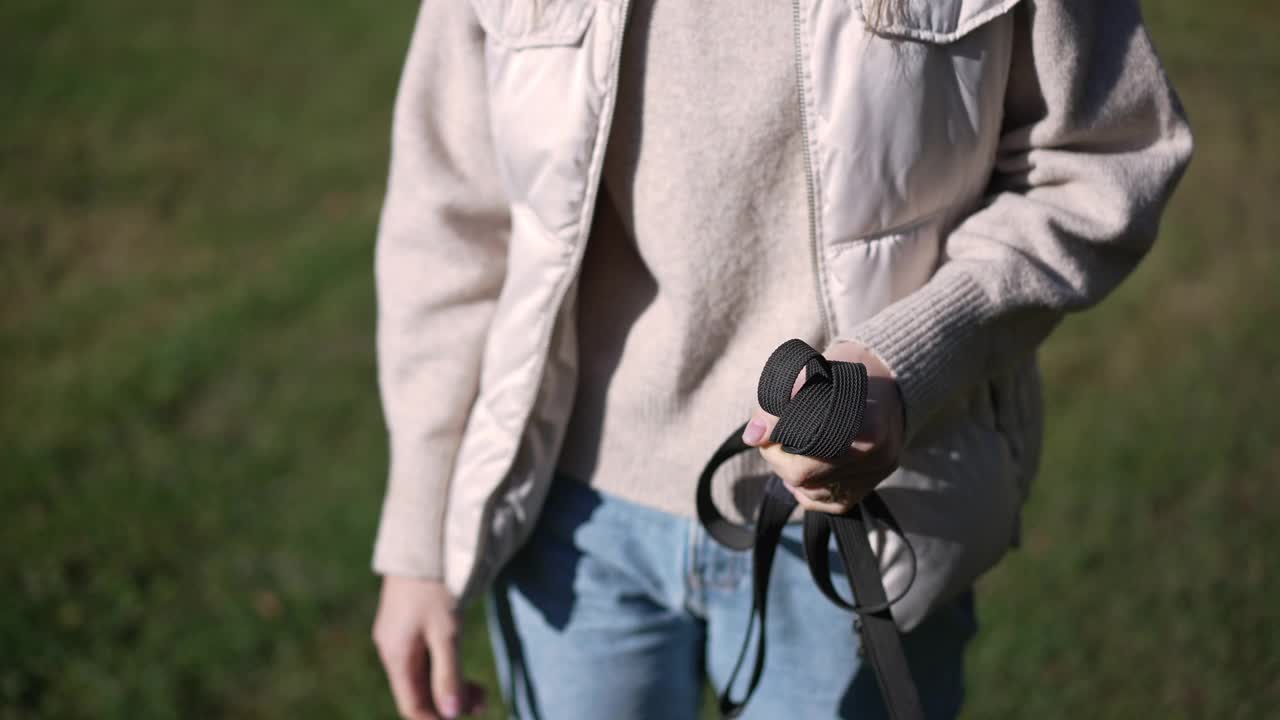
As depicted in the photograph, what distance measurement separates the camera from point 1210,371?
3.81 meters

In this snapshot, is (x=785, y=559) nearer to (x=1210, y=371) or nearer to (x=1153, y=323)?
(x=1210, y=371)

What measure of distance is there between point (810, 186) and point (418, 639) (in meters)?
0.86

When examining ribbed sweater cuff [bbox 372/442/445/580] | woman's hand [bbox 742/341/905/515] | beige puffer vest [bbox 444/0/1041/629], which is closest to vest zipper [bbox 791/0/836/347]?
beige puffer vest [bbox 444/0/1041/629]

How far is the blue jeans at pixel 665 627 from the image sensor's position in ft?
4.45

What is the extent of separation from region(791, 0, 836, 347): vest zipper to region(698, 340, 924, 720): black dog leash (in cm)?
15

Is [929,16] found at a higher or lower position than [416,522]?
higher

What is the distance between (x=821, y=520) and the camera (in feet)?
3.91

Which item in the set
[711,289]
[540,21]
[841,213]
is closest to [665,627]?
[711,289]

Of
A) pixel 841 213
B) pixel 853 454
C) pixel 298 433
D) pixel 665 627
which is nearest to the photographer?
pixel 853 454

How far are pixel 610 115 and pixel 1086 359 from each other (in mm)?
3242

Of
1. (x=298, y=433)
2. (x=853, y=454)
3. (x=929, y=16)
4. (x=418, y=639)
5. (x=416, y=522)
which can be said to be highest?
(x=929, y=16)

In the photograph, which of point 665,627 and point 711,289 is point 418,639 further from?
point 711,289

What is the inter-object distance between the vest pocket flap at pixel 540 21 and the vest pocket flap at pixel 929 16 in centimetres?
30

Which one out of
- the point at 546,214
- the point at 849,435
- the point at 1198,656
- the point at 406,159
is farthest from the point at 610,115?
the point at 1198,656
